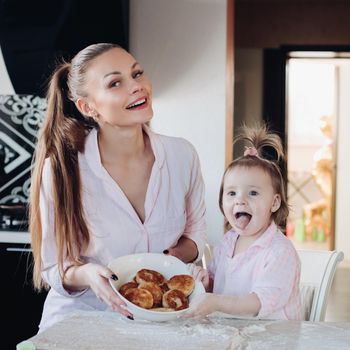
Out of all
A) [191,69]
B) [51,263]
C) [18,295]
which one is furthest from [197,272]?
[191,69]

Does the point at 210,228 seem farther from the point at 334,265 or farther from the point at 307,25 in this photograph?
the point at 307,25

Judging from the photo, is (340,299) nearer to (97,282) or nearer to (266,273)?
(266,273)

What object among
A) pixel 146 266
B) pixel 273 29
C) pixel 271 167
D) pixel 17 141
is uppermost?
pixel 273 29

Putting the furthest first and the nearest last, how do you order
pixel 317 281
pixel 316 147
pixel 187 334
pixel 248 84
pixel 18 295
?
pixel 316 147
pixel 248 84
pixel 18 295
pixel 317 281
pixel 187 334

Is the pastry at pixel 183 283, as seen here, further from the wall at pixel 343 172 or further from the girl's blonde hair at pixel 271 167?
the wall at pixel 343 172

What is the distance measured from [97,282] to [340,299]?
169 inches

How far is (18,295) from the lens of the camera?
3.27m

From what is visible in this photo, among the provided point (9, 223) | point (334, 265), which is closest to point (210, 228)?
point (9, 223)

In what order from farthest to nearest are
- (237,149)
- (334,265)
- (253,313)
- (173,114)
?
(237,149) < (173,114) < (334,265) < (253,313)

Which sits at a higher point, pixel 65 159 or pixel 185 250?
pixel 65 159

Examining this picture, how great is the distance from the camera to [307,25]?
6152 millimetres

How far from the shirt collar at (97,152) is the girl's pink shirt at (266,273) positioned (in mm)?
280

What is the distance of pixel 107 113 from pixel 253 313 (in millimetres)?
597

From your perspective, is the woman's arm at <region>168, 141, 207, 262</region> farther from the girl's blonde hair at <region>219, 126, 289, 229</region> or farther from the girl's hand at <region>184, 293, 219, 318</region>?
the girl's hand at <region>184, 293, 219, 318</region>
